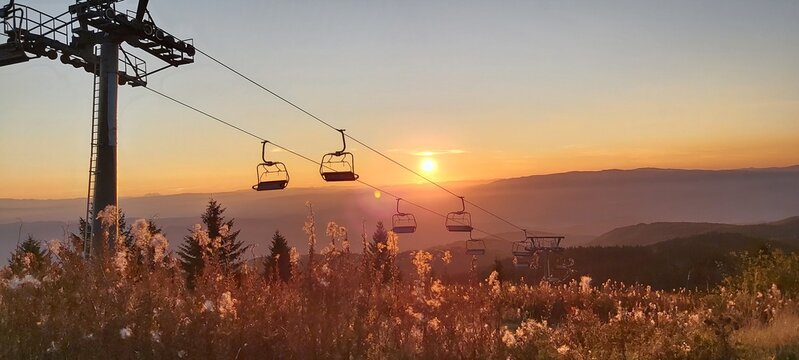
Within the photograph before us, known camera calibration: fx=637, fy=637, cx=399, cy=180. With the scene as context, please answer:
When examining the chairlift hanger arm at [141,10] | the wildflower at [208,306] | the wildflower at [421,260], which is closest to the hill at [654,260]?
the chairlift hanger arm at [141,10]

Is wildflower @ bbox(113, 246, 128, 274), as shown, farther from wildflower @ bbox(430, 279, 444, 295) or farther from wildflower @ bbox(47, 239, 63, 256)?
wildflower @ bbox(430, 279, 444, 295)

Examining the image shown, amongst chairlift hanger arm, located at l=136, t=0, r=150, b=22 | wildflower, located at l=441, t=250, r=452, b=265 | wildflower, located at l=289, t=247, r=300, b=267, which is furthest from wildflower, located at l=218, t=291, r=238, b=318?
chairlift hanger arm, located at l=136, t=0, r=150, b=22

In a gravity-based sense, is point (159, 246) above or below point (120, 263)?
above

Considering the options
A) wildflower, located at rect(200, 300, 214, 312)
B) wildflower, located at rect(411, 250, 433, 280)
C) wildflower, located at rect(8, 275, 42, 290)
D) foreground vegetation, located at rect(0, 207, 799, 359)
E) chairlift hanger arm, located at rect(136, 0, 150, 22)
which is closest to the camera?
foreground vegetation, located at rect(0, 207, 799, 359)

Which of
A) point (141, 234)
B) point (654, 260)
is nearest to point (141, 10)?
point (141, 234)

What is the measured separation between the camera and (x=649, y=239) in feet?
521

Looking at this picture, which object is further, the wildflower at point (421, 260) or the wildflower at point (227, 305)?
the wildflower at point (421, 260)

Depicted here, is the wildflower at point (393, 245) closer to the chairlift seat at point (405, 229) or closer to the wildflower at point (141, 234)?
the wildflower at point (141, 234)

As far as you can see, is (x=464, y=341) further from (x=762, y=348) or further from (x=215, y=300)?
(x=762, y=348)

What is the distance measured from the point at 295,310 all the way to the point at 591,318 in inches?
226

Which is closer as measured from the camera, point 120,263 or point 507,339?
point 120,263

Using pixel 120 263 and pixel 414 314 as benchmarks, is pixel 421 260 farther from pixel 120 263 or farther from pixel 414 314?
pixel 120 263

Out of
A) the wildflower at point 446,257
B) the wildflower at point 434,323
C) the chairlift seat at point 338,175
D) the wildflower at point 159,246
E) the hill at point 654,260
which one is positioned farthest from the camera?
the hill at point 654,260

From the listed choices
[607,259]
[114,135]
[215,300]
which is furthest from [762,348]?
[607,259]
